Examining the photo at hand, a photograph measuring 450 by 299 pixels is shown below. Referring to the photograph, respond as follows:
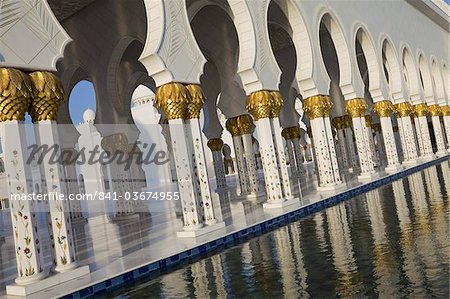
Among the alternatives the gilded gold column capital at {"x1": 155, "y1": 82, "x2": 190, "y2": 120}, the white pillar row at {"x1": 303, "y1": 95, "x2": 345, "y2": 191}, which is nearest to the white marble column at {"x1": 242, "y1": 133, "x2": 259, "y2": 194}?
the white pillar row at {"x1": 303, "y1": 95, "x2": 345, "y2": 191}

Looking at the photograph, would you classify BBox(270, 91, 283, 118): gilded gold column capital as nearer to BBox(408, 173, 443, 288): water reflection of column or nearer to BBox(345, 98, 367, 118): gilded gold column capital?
BBox(408, 173, 443, 288): water reflection of column

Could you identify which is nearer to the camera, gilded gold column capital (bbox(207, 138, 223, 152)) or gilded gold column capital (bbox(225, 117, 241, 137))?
gilded gold column capital (bbox(225, 117, 241, 137))

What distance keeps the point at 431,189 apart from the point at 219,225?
3.25 meters

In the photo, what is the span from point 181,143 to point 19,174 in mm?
1817

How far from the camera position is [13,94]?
3262 millimetres

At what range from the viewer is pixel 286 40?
12258mm

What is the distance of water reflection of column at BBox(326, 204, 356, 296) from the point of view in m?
2.52

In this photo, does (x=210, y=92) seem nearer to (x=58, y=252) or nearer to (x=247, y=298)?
(x=58, y=252)

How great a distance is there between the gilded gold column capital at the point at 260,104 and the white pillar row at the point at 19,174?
132 inches

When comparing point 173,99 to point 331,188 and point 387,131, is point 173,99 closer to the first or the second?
point 331,188

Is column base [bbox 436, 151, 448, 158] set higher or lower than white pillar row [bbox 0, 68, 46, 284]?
lower

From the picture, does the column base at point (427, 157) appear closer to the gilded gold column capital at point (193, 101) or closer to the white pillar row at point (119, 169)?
the white pillar row at point (119, 169)

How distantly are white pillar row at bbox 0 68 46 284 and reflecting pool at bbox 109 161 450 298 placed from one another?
27.3 inches

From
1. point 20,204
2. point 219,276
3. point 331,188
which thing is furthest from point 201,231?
point 331,188
